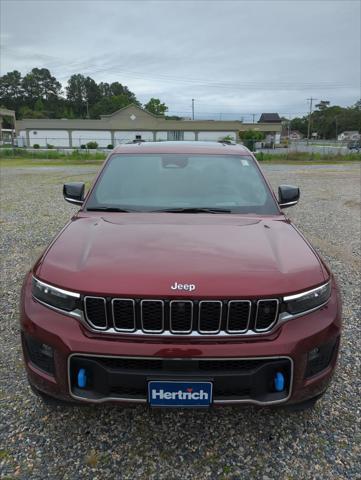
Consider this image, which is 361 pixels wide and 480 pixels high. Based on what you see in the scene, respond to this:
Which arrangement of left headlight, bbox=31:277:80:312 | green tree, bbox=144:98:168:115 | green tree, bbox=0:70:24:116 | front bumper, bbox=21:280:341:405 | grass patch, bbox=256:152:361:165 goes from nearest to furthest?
front bumper, bbox=21:280:341:405 < left headlight, bbox=31:277:80:312 < grass patch, bbox=256:152:361:165 < green tree, bbox=144:98:168:115 < green tree, bbox=0:70:24:116

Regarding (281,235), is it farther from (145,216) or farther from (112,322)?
(112,322)

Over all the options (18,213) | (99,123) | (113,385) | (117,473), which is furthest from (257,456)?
(99,123)

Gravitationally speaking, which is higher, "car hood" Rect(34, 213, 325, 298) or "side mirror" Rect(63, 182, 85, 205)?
"side mirror" Rect(63, 182, 85, 205)

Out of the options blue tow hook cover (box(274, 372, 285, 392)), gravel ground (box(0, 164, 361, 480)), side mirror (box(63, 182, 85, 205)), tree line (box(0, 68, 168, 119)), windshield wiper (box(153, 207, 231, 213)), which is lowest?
gravel ground (box(0, 164, 361, 480))

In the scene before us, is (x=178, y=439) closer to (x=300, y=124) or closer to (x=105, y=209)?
(x=105, y=209)

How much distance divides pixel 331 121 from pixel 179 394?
399 feet

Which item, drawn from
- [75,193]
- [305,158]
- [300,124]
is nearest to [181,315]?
[75,193]

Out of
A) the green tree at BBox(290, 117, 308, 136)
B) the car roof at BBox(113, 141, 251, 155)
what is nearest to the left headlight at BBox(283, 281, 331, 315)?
the car roof at BBox(113, 141, 251, 155)

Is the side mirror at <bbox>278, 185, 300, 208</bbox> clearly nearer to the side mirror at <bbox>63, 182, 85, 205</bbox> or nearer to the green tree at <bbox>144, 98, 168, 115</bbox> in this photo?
the side mirror at <bbox>63, 182, 85, 205</bbox>

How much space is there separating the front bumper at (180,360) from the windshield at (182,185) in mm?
1312

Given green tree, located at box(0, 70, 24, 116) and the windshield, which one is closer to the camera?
the windshield

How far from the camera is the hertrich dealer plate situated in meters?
2.04

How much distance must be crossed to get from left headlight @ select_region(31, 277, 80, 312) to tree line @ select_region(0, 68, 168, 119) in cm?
11203

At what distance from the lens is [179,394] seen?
2.06 meters
